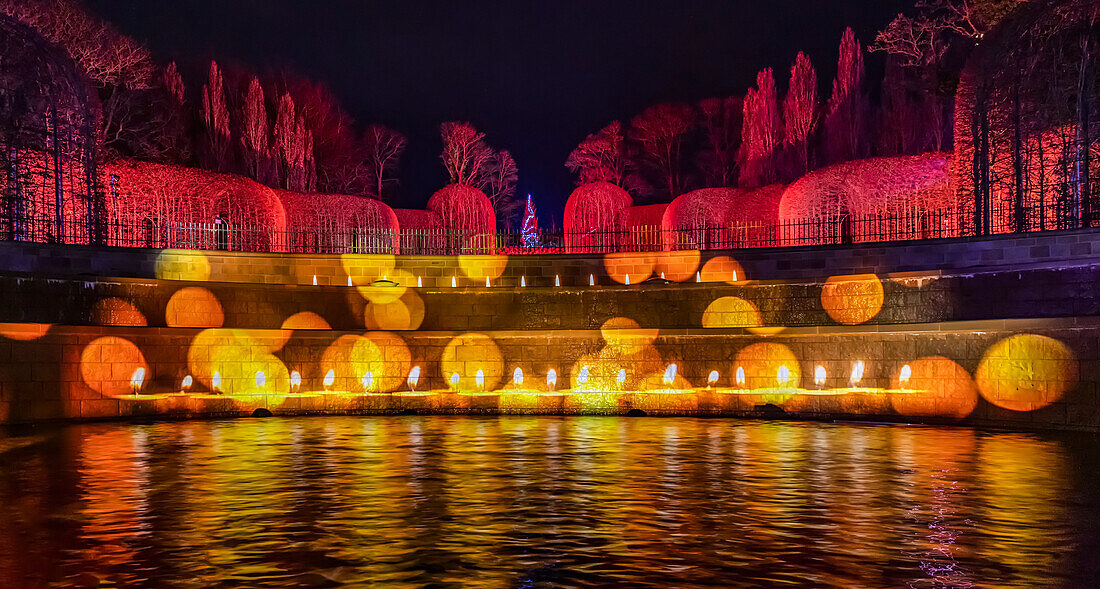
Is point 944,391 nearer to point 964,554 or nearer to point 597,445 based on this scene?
point 597,445

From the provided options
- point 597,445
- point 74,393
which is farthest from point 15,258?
point 597,445

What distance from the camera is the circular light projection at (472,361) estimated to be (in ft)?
66.0

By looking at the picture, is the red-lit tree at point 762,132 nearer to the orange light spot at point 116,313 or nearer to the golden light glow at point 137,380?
the orange light spot at point 116,313

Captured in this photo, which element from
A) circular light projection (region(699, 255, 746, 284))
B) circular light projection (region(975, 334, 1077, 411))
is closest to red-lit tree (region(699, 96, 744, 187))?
circular light projection (region(699, 255, 746, 284))

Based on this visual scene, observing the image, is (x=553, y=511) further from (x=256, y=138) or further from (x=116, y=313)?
(x=256, y=138)

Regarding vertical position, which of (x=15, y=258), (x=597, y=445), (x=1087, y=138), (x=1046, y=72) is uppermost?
(x=1046, y=72)

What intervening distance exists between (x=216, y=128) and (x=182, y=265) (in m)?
29.5

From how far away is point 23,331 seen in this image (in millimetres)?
17078

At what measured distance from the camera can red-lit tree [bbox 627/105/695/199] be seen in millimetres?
66062

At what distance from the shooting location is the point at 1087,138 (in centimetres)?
1975

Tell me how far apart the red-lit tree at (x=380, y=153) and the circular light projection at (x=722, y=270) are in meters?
39.9

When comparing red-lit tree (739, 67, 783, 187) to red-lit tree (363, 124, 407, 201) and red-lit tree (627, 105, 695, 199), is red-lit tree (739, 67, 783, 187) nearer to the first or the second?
red-lit tree (627, 105, 695, 199)

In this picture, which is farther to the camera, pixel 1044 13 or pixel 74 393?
pixel 1044 13

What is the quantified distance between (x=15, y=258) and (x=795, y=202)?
2372 centimetres
